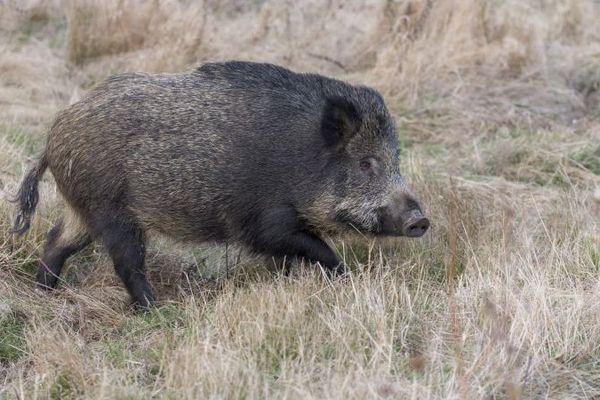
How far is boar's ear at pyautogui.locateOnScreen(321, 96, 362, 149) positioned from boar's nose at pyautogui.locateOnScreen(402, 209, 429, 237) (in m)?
0.52

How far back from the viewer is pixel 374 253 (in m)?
4.80

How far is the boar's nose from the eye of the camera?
4.33 m

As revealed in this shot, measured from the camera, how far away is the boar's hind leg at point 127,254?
14.8ft

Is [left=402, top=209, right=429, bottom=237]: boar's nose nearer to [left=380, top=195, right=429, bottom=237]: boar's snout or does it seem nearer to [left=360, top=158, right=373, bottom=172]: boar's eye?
[left=380, top=195, right=429, bottom=237]: boar's snout

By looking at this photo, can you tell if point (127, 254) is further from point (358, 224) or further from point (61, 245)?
point (358, 224)

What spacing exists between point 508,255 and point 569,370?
1.09 meters

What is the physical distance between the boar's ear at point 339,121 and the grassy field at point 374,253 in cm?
55

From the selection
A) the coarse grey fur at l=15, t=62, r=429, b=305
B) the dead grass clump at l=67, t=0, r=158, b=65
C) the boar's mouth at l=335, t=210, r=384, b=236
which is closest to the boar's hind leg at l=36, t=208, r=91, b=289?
the coarse grey fur at l=15, t=62, r=429, b=305

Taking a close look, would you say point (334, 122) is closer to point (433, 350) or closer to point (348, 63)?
point (433, 350)

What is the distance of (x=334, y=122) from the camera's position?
4539 millimetres

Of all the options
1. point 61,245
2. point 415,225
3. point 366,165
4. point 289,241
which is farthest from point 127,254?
point 415,225

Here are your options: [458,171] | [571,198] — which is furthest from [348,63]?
[571,198]

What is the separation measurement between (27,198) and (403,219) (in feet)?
6.04

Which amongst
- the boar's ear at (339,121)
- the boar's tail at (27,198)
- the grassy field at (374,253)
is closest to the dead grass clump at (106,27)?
the grassy field at (374,253)
